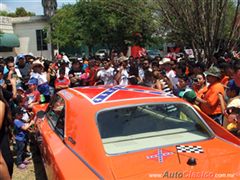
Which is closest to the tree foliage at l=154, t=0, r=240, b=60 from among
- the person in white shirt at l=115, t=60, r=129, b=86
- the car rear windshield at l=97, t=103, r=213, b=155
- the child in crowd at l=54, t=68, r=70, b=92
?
the person in white shirt at l=115, t=60, r=129, b=86

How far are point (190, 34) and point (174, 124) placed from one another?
22.5 ft

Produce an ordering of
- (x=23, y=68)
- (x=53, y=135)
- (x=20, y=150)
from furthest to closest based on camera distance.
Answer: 1. (x=23, y=68)
2. (x=20, y=150)
3. (x=53, y=135)

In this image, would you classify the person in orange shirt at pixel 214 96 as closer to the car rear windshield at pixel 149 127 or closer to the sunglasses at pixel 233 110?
the sunglasses at pixel 233 110

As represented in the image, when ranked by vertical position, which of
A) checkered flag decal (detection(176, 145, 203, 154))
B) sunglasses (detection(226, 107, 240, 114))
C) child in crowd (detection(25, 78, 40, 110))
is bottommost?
child in crowd (detection(25, 78, 40, 110))

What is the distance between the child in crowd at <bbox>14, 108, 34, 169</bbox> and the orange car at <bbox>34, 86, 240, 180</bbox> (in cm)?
144

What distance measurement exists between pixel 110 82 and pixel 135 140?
6.56m

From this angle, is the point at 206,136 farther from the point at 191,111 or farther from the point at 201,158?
the point at 201,158

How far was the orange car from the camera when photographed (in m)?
2.92

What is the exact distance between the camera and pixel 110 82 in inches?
396

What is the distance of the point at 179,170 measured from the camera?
286 centimetres

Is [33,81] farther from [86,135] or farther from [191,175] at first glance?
[191,175]

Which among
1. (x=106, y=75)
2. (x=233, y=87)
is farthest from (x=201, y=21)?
(x=233, y=87)

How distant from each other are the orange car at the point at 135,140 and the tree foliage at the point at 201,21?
19.5 feet

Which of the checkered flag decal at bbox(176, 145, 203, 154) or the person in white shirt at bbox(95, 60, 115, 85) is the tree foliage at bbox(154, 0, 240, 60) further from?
the checkered flag decal at bbox(176, 145, 203, 154)
